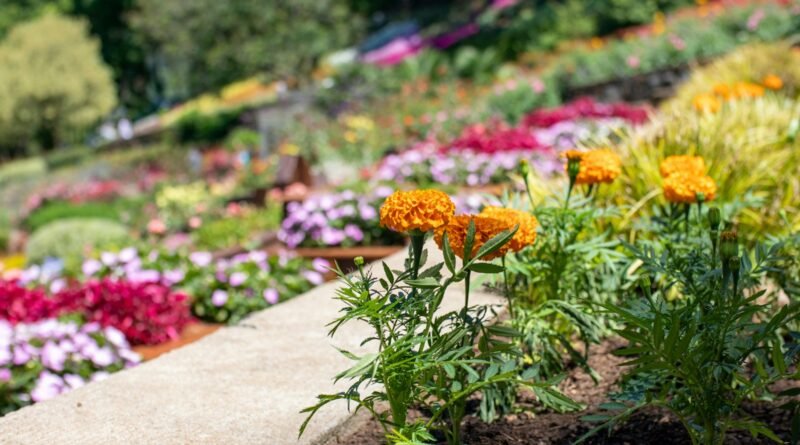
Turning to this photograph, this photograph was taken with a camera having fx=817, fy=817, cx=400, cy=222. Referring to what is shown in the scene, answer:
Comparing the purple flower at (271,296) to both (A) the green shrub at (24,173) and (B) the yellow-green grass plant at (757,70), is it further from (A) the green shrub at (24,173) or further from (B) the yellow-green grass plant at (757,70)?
(A) the green shrub at (24,173)

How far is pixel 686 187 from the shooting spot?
239 cm

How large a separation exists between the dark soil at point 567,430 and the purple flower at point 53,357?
1.73 meters

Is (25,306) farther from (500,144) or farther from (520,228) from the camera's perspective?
(500,144)

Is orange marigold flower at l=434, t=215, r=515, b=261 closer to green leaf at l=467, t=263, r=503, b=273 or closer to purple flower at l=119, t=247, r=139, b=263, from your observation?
green leaf at l=467, t=263, r=503, b=273

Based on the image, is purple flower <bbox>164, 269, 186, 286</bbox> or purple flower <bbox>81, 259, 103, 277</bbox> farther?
purple flower <bbox>81, 259, 103, 277</bbox>

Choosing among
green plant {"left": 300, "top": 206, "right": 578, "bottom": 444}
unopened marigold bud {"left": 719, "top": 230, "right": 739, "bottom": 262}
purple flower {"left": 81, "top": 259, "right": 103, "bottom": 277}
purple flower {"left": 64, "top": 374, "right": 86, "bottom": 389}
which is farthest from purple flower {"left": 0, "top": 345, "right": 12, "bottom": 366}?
unopened marigold bud {"left": 719, "top": 230, "right": 739, "bottom": 262}

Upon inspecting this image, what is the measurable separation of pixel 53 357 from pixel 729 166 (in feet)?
9.51

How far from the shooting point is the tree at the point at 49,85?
28.0m

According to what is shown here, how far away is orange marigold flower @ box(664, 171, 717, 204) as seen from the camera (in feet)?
7.80

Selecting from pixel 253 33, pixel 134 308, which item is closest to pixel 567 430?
pixel 134 308

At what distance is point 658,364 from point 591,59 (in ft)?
44.8

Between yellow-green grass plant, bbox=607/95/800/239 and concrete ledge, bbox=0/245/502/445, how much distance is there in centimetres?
101

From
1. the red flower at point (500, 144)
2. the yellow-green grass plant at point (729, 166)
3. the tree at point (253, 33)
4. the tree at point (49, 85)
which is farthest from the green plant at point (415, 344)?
the tree at point (49, 85)

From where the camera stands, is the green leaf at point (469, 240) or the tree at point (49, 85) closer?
the green leaf at point (469, 240)
